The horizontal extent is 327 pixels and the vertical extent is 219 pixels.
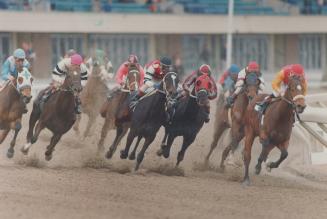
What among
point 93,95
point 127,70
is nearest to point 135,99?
point 127,70

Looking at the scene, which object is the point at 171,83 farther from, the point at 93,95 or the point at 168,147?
the point at 93,95

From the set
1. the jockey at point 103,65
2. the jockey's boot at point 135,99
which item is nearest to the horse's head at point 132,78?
the jockey's boot at point 135,99

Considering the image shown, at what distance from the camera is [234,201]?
12984 millimetres

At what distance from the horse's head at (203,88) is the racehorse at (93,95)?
4933mm

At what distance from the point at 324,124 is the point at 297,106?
344cm

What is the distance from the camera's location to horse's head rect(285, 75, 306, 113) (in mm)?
13781

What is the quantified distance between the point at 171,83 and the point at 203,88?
0.51m

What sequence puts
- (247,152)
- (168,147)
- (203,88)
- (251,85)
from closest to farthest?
(203,88), (247,152), (168,147), (251,85)

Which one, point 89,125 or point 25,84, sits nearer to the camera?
point 25,84

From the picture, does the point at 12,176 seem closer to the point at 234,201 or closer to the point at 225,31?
the point at 234,201

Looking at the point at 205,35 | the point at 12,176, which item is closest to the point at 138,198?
the point at 12,176

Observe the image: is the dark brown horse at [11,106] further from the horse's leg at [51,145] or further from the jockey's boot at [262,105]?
the jockey's boot at [262,105]

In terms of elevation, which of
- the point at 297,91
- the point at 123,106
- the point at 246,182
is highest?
the point at 297,91

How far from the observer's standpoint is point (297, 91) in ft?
45.8
